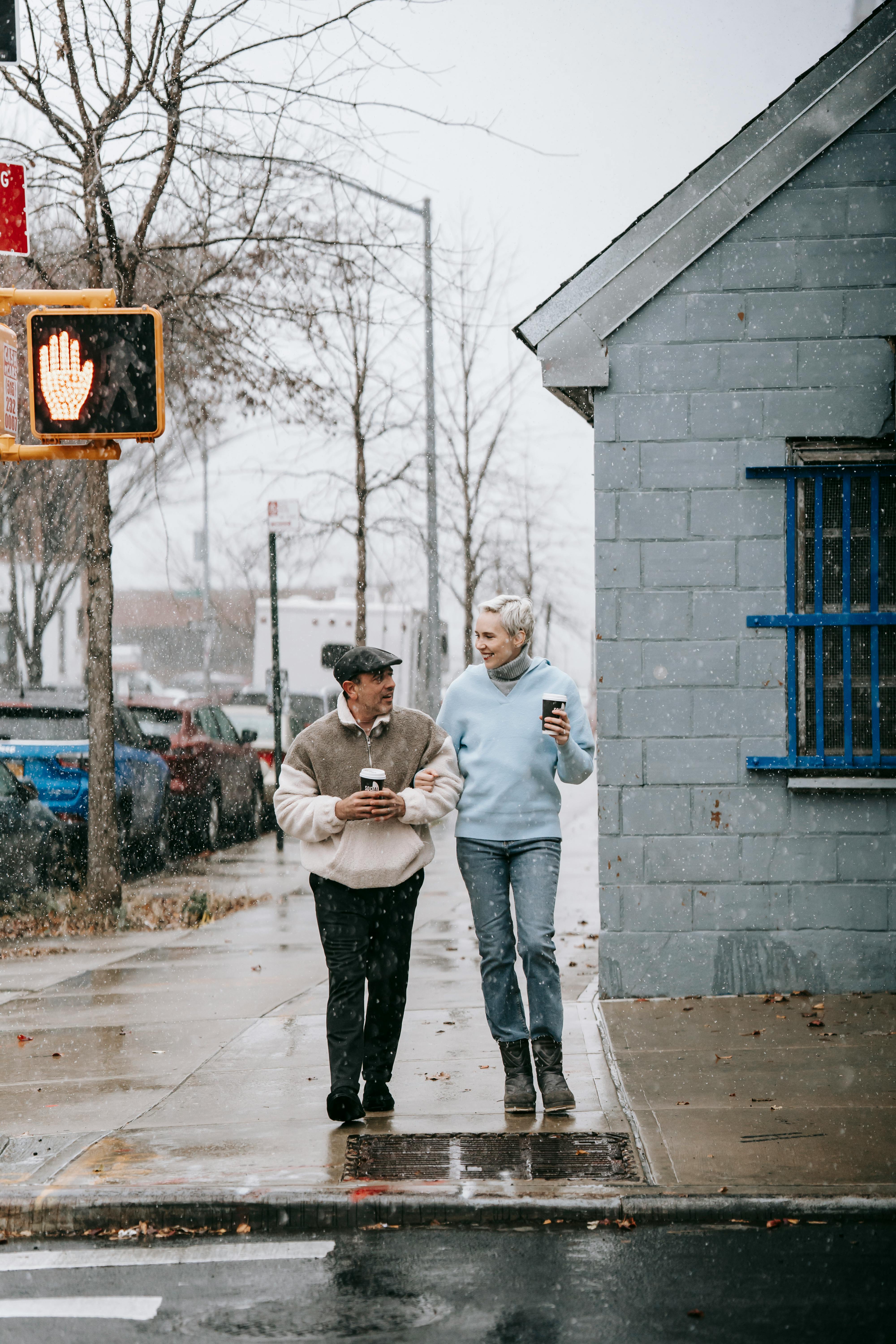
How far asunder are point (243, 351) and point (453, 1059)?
754 centimetres

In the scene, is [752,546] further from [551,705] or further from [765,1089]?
[765,1089]

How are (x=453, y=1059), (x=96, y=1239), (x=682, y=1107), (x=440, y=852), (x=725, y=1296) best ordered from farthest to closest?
(x=440, y=852) → (x=453, y=1059) → (x=682, y=1107) → (x=96, y=1239) → (x=725, y=1296)

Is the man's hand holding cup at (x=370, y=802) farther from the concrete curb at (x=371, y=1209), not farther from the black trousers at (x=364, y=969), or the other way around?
the concrete curb at (x=371, y=1209)

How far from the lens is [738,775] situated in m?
8.13

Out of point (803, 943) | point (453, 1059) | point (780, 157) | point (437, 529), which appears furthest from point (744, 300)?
point (437, 529)

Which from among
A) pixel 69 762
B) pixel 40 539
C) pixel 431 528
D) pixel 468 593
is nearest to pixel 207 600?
pixel 468 593

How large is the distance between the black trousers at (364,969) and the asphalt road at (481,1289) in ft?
3.73

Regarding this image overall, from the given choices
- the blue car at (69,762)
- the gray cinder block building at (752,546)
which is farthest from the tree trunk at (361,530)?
the gray cinder block building at (752,546)

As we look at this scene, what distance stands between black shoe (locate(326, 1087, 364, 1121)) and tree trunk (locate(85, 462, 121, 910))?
6750 millimetres

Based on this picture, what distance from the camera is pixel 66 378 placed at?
6887 mm

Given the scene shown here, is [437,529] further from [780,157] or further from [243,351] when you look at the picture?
[780,157]

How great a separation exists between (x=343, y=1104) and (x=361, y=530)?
61.3ft

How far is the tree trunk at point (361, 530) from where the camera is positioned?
928 inches

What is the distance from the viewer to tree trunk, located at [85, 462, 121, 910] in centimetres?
1227
